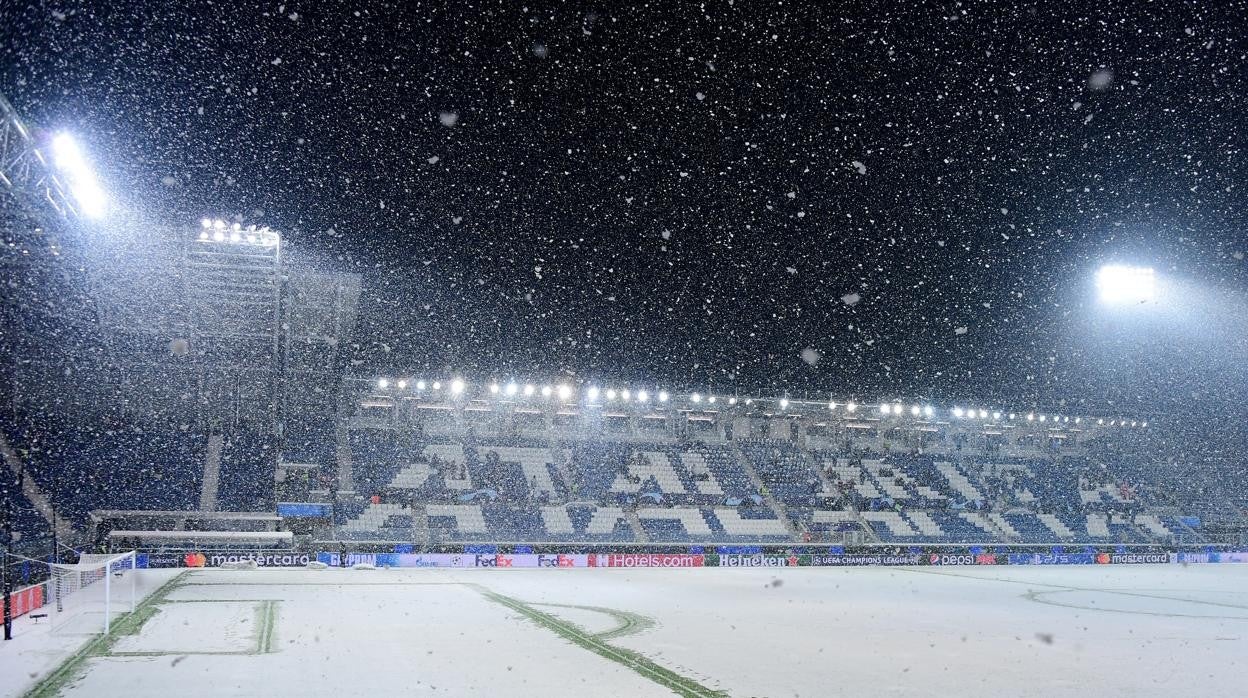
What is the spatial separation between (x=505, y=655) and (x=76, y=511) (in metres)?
27.1

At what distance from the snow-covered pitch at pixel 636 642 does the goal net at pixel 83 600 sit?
59 cm

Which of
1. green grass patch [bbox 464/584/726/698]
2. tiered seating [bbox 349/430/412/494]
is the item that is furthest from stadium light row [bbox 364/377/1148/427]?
green grass patch [bbox 464/584/726/698]

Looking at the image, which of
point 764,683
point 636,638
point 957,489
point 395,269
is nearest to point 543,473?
point 395,269

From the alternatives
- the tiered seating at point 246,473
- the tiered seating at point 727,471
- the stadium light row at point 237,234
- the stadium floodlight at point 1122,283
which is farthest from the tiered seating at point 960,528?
the stadium light row at point 237,234

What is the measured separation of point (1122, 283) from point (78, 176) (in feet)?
143

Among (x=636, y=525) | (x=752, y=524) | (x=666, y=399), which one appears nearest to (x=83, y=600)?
(x=636, y=525)

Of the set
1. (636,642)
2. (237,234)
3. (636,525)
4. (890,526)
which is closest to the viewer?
(636,642)

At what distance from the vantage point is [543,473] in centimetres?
4403

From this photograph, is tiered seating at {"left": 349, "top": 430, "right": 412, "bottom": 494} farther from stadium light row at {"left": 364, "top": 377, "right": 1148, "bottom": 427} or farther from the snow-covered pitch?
the snow-covered pitch

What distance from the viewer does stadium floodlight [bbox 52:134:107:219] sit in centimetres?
1692

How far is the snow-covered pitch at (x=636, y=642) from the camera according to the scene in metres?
11.5

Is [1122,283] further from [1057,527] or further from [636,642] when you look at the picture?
[636,642]

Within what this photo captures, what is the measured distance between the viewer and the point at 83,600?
67.4 ft

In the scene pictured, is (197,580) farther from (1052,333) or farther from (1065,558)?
(1065,558)
